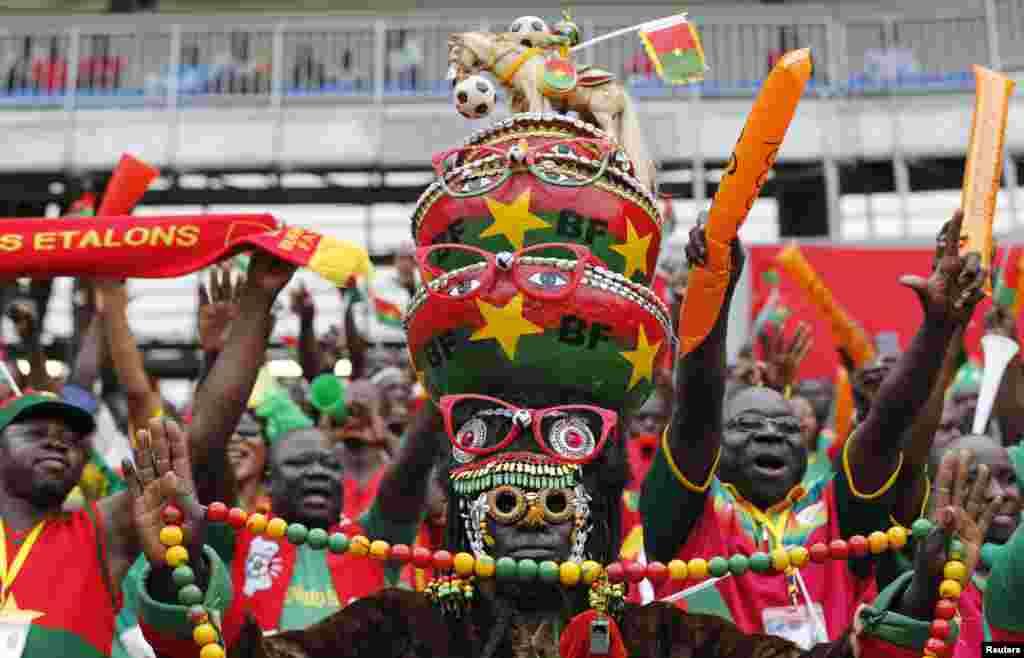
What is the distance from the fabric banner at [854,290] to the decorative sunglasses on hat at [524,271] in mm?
5917

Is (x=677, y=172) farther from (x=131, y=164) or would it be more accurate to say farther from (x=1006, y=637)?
(x=1006, y=637)

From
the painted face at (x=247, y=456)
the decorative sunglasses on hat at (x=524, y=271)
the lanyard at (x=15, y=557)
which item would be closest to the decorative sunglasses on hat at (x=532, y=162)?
the decorative sunglasses on hat at (x=524, y=271)

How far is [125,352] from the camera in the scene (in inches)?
214

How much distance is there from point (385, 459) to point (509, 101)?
9.68ft

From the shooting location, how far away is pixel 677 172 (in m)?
14.1

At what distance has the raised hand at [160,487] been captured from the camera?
3572mm

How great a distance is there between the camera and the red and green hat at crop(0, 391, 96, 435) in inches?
188

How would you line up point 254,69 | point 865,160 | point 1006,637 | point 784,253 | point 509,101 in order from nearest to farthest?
1. point 1006,637
2. point 509,101
3. point 784,253
4. point 865,160
5. point 254,69

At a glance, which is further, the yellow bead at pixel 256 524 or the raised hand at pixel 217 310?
the raised hand at pixel 217 310

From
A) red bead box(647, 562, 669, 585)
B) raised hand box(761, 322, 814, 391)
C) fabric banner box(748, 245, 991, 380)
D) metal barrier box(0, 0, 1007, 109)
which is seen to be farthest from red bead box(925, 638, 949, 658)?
metal barrier box(0, 0, 1007, 109)

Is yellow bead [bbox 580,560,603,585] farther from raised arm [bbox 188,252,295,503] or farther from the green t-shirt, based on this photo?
the green t-shirt

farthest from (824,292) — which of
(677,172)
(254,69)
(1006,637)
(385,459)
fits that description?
(254,69)

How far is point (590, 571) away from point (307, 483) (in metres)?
2.52

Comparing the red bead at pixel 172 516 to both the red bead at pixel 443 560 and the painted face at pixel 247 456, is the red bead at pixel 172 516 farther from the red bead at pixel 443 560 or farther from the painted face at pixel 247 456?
the painted face at pixel 247 456
